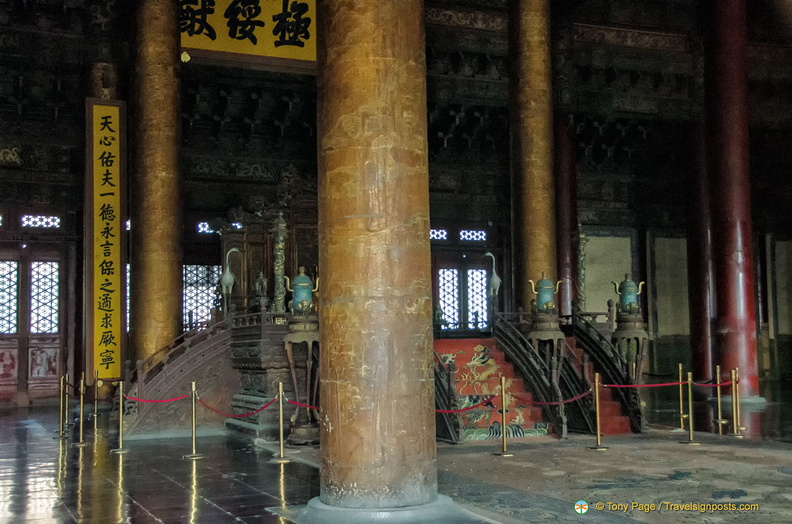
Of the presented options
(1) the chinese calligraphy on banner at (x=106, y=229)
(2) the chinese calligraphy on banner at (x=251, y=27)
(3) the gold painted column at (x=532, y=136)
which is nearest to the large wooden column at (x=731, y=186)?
(3) the gold painted column at (x=532, y=136)

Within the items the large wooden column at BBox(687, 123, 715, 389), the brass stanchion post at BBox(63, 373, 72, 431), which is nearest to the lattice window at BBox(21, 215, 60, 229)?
the brass stanchion post at BBox(63, 373, 72, 431)

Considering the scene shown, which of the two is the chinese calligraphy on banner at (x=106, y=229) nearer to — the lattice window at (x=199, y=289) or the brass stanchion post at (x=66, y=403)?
the brass stanchion post at (x=66, y=403)

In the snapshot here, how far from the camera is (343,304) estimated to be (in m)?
5.84

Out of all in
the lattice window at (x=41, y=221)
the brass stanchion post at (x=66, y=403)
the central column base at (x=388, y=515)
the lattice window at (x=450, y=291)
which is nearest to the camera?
the central column base at (x=388, y=515)

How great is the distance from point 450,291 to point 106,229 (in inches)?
314

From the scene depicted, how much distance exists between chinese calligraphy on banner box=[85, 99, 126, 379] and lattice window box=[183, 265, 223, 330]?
3.81 metres

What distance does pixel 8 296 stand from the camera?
16.8m

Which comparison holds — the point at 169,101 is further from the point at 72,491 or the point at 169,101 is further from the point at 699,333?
the point at 699,333

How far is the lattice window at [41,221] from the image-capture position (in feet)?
55.5

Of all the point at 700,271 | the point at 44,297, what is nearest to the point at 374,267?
the point at 44,297

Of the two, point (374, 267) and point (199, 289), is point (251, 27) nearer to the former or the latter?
point (199, 289)

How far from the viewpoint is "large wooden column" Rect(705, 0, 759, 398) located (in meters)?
15.7

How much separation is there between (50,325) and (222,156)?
4565 mm

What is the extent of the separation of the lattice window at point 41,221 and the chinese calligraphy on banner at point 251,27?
199 inches
